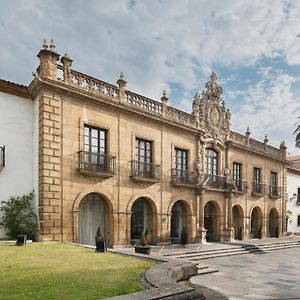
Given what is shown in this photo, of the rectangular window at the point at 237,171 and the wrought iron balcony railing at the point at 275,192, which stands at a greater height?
the rectangular window at the point at 237,171

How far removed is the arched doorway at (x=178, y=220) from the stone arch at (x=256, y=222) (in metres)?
9.61

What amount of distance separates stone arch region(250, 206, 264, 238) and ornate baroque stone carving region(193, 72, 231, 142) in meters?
8.49

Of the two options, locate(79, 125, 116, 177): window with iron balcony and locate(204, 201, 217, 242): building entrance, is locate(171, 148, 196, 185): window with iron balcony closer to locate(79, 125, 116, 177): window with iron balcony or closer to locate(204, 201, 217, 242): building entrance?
locate(204, 201, 217, 242): building entrance

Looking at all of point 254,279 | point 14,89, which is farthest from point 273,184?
point 14,89

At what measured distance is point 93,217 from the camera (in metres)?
17.9

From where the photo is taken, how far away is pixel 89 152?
55.6 ft

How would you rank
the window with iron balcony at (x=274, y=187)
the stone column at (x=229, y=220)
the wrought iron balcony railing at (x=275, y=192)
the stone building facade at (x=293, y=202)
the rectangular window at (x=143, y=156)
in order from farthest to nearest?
1. the stone building facade at (x=293, y=202)
2. the window with iron balcony at (x=274, y=187)
3. the wrought iron balcony railing at (x=275, y=192)
4. the stone column at (x=229, y=220)
5. the rectangular window at (x=143, y=156)

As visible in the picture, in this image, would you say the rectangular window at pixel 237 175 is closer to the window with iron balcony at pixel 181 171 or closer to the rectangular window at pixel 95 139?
the window with iron balcony at pixel 181 171

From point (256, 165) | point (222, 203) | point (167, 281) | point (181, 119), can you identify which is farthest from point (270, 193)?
point (167, 281)

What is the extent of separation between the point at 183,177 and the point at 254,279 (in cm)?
1079

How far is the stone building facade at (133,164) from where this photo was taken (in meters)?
15.7

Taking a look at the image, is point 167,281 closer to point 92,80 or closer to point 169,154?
point 92,80

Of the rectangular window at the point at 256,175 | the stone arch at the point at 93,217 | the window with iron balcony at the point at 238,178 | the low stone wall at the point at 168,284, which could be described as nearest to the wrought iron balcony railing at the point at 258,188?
the rectangular window at the point at 256,175

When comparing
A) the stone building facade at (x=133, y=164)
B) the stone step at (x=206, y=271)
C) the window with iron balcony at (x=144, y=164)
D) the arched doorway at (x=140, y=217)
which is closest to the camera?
the stone step at (x=206, y=271)
